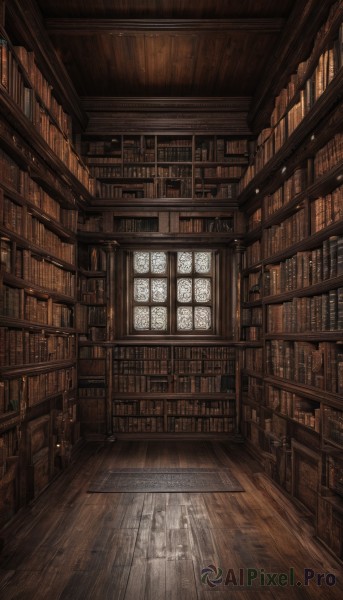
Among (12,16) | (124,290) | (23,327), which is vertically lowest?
(23,327)

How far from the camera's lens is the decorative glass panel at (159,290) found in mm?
6480

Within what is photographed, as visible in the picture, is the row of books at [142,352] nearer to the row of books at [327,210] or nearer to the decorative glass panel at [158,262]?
the decorative glass panel at [158,262]

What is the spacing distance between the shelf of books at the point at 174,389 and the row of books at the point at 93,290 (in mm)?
668

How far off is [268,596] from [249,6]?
4.55 meters

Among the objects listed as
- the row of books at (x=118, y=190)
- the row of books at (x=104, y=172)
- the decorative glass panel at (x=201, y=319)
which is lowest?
the decorative glass panel at (x=201, y=319)

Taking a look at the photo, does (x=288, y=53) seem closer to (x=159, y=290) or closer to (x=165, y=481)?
(x=159, y=290)

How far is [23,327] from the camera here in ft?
12.4

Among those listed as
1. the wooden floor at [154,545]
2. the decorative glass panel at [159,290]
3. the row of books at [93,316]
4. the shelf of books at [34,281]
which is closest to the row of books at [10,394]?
the shelf of books at [34,281]

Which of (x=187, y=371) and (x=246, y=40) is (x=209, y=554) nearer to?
(x=187, y=371)

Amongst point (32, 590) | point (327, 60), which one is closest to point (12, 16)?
point (327, 60)

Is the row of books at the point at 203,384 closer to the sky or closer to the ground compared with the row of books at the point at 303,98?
closer to the ground

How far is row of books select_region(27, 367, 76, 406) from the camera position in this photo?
399 centimetres

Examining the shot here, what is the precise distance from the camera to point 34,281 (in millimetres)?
4176

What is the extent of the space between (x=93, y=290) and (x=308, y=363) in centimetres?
336
